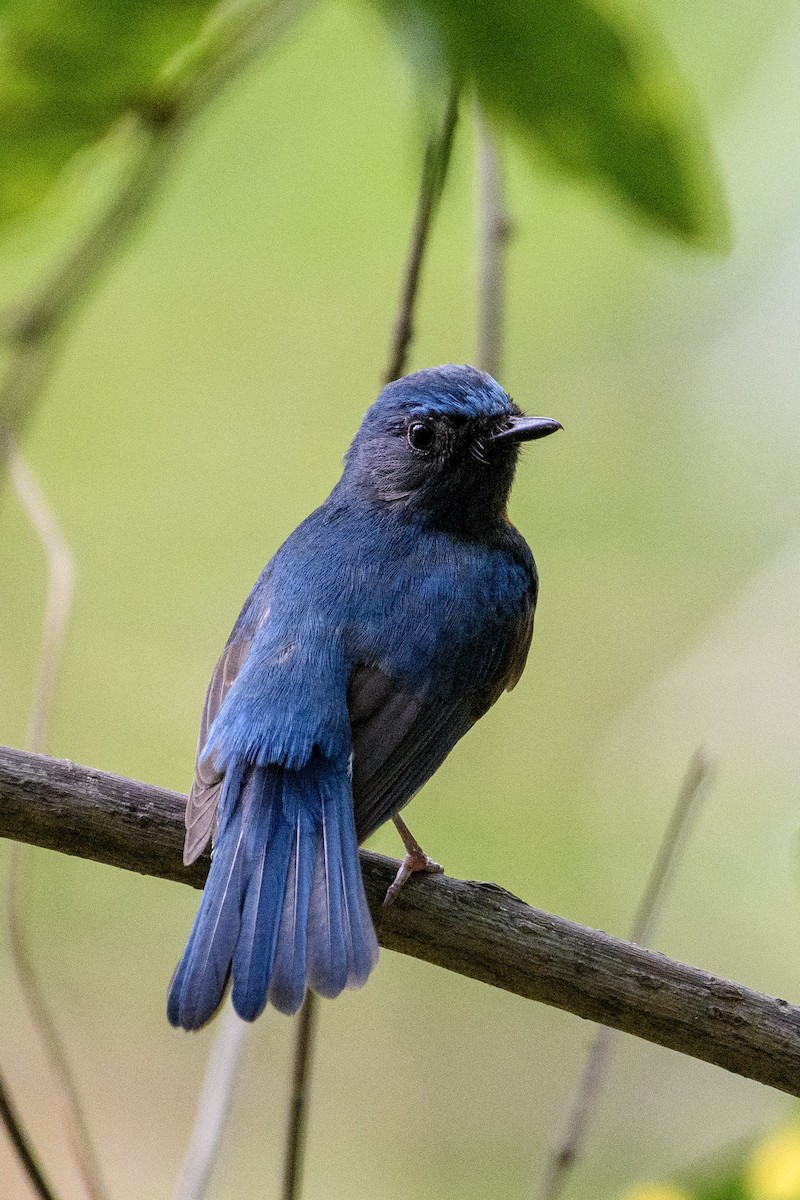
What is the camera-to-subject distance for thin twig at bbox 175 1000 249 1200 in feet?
9.05

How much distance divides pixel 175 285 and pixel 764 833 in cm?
431

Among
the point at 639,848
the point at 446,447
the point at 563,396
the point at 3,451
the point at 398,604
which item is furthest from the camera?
the point at 563,396

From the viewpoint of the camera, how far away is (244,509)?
23.2 ft

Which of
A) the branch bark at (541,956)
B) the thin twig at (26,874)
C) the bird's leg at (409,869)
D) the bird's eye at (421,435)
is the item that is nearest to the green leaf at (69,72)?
the thin twig at (26,874)

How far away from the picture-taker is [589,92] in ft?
5.06

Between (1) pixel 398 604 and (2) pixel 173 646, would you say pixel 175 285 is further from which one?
(1) pixel 398 604

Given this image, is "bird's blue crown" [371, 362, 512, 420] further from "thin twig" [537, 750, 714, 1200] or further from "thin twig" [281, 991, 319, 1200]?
"thin twig" [281, 991, 319, 1200]

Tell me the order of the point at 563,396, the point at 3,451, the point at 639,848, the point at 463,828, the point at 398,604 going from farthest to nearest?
the point at 563,396 → the point at 639,848 → the point at 463,828 → the point at 398,604 → the point at 3,451

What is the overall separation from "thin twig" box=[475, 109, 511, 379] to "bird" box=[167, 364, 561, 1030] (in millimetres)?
138

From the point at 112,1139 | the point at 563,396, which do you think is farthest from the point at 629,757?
the point at 112,1139

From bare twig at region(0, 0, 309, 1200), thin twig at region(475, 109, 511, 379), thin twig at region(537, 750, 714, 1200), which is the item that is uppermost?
thin twig at region(475, 109, 511, 379)

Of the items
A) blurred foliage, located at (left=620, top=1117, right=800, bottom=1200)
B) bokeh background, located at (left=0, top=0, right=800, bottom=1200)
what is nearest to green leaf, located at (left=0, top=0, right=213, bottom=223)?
blurred foliage, located at (left=620, top=1117, right=800, bottom=1200)

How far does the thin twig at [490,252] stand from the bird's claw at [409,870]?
144 cm

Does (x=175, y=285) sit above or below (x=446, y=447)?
above
